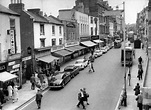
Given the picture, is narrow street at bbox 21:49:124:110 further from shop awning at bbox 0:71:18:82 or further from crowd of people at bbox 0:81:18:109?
shop awning at bbox 0:71:18:82

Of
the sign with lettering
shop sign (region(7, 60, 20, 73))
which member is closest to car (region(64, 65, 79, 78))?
shop sign (region(7, 60, 20, 73))

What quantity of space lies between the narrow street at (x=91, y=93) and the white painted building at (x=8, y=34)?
19.1 ft

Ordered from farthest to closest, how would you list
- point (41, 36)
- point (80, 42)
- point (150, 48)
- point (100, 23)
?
point (100, 23) → point (80, 42) → point (150, 48) → point (41, 36)

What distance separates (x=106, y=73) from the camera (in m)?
32.3

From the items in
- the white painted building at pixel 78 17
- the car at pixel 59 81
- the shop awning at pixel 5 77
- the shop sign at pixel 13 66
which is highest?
the white painted building at pixel 78 17

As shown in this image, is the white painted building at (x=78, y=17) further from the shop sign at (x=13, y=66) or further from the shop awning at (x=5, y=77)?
the shop awning at (x=5, y=77)

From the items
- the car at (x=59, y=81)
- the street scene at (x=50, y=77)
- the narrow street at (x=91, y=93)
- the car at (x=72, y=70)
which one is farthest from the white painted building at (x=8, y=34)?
the car at (x=72, y=70)

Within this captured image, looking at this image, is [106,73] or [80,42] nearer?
[106,73]

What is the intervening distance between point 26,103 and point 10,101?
5.78 feet

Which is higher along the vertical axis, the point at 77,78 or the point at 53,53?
the point at 53,53

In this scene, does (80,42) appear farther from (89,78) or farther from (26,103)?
(26,103)

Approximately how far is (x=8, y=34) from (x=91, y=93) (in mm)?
10181

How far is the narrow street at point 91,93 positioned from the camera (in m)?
19.3

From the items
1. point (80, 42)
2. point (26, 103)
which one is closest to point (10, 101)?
point (26, 103)
